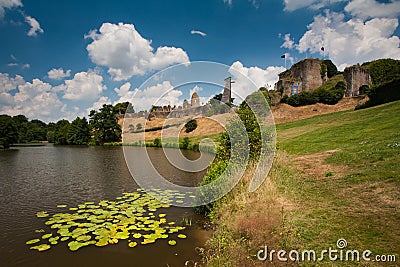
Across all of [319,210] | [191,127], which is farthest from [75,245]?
[191,127]

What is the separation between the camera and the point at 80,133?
65.1m

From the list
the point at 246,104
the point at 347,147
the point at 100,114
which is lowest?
the point at 347,147

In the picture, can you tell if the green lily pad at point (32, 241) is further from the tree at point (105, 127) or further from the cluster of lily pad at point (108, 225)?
the tree at point (105, 127)

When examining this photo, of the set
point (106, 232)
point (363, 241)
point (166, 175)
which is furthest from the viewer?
point (166, 175)

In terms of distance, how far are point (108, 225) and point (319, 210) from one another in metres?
6.81

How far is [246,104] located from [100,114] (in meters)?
57.7

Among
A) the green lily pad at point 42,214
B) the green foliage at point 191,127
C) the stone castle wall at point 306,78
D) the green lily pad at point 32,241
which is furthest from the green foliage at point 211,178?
the stone castle wall at point 306,78

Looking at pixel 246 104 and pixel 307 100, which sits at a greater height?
pixel 307 100

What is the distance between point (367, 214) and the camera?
6188 mm

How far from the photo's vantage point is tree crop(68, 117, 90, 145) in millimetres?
64875

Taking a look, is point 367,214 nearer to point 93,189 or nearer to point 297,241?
point 297,241

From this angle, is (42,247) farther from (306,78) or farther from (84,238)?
(306,78)

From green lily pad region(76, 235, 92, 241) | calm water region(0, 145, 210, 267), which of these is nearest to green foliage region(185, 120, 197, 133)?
calm water region(0, 145, 210, 267)

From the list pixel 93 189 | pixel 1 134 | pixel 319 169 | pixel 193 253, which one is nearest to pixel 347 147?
pixel 319 169
